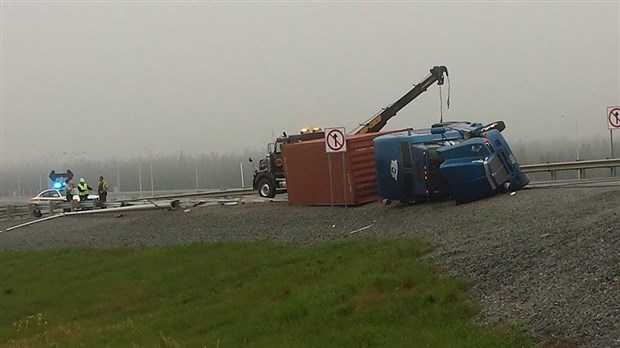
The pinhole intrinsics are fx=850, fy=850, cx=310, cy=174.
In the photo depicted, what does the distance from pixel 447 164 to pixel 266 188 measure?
13.7 metres

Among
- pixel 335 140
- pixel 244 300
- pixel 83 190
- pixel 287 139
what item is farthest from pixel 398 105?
pixel 244 300

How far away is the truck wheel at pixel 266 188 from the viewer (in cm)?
3441

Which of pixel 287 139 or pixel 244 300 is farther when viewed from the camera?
pixel 287 139

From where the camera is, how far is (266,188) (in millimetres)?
34688

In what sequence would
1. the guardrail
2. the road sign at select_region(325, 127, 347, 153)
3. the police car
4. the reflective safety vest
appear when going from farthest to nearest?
the police car
the reflective safety vest
the guardrail
the road sign at select_region(325, 127, 347, 153)

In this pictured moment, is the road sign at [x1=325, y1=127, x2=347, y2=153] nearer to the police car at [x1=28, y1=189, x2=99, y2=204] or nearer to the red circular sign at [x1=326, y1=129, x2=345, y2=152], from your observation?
the red circular sign at [x1=326, y1=129, x2=345, y2=152]

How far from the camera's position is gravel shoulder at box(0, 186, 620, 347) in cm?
941

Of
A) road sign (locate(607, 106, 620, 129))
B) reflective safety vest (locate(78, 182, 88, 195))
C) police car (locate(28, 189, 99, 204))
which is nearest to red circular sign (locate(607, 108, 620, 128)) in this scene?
road sign (locate(607, 106, 620, 129))

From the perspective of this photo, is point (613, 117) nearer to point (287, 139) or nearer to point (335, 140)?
point (335, 140)

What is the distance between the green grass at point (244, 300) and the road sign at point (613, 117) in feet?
29.8

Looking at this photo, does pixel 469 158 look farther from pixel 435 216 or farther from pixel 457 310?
pixel 457 310

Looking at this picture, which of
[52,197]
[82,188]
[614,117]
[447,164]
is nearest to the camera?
[447,164]

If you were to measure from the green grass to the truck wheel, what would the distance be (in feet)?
41.8

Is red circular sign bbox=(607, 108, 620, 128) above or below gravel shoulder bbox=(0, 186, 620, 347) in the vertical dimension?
above
